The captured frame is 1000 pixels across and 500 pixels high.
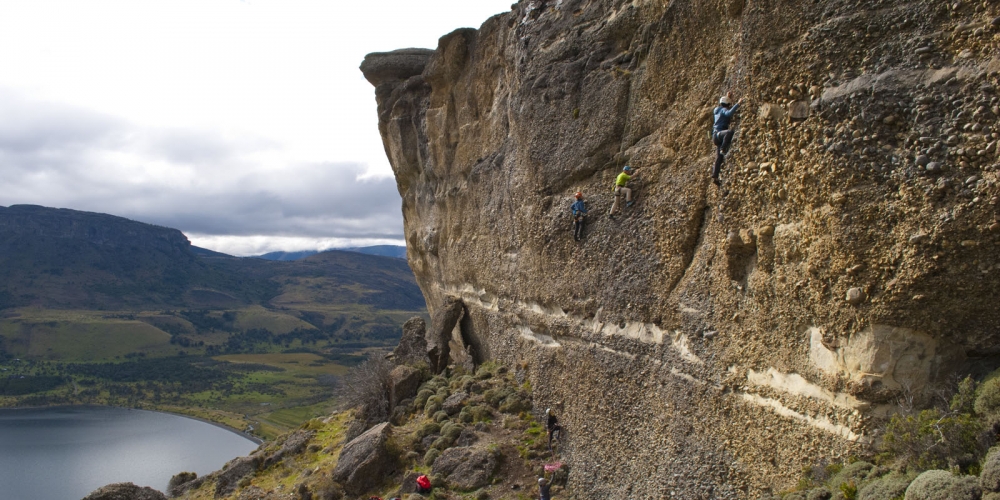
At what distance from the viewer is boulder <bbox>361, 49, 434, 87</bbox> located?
3334 centimetres

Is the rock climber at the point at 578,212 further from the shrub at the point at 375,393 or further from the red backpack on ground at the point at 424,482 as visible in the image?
the shrub at the point at 375,393

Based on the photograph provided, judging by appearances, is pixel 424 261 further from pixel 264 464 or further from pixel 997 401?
pixel 997 401

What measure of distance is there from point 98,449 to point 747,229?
328 feet

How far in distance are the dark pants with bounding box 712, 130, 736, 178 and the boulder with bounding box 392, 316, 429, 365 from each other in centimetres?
1953

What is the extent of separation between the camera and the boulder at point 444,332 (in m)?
27.2

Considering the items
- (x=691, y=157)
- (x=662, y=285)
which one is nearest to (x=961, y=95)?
(x=691, y=157)

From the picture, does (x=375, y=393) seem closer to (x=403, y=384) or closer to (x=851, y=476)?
(x=403, y=384)

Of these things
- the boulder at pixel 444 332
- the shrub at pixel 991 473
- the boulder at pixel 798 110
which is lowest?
the boulder at pixel 444 332

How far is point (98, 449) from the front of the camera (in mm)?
88812

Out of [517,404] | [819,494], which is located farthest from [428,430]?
[819,494]

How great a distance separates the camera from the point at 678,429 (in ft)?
40.6

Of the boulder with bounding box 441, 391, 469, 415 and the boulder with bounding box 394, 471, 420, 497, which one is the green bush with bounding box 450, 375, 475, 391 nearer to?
the boulder with bounding box 441, 391, 469, 415

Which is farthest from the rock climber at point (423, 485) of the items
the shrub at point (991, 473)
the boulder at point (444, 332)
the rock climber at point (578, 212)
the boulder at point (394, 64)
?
the boulder at point (394, 64)

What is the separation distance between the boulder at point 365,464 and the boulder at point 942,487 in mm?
16037
